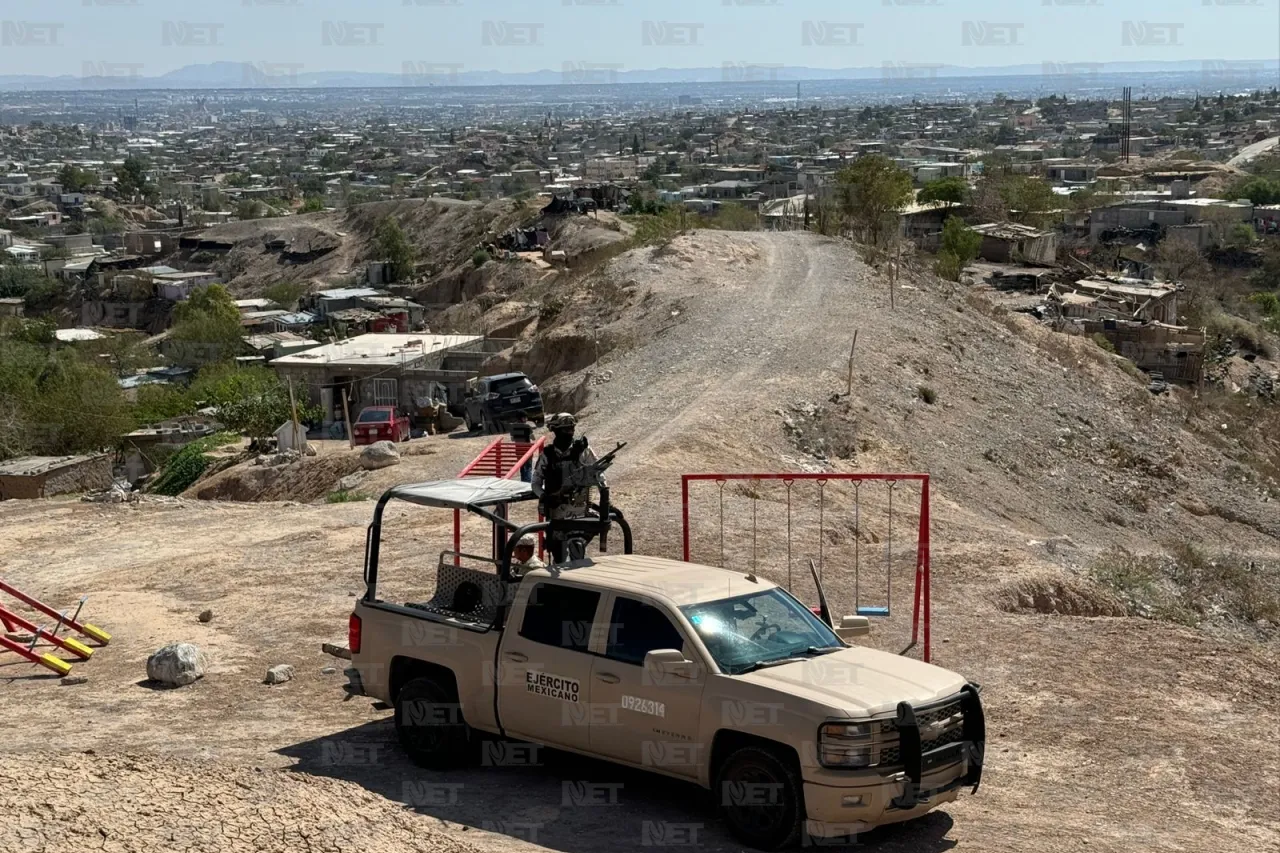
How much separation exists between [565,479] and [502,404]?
16328 mm

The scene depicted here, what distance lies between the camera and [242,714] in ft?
32.8

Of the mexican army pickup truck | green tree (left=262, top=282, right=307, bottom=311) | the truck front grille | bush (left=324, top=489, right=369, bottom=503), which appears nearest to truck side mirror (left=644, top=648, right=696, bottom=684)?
the mexican army pickup truck

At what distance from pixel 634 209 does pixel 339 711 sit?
65121 millimetres

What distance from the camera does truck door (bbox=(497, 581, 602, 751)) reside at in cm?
802

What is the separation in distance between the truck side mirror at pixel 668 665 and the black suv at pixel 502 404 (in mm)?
17988

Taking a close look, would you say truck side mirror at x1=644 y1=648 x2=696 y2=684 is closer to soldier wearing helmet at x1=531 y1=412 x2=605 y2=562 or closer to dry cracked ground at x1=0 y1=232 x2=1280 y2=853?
dry cracked ground at x1=0 y1=232 x2=1280 y2=853

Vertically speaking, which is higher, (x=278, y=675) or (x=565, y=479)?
(x=565, y=479)

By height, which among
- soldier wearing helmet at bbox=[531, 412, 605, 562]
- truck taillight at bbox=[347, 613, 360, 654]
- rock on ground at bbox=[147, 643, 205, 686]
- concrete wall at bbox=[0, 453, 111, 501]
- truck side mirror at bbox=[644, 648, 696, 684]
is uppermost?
soldier wearing helmet at bbox=[531, 412, 605, 562]

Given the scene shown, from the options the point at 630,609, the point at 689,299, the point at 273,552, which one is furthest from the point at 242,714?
the point at 689,299

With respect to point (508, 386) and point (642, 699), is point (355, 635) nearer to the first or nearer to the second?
point (642, 699)

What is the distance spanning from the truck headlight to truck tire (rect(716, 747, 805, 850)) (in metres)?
0.22

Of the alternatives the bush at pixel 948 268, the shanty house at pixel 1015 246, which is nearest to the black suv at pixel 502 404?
the bush at pixel 948 268

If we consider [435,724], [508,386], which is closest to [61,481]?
[508,386]

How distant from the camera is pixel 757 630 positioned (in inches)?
314
